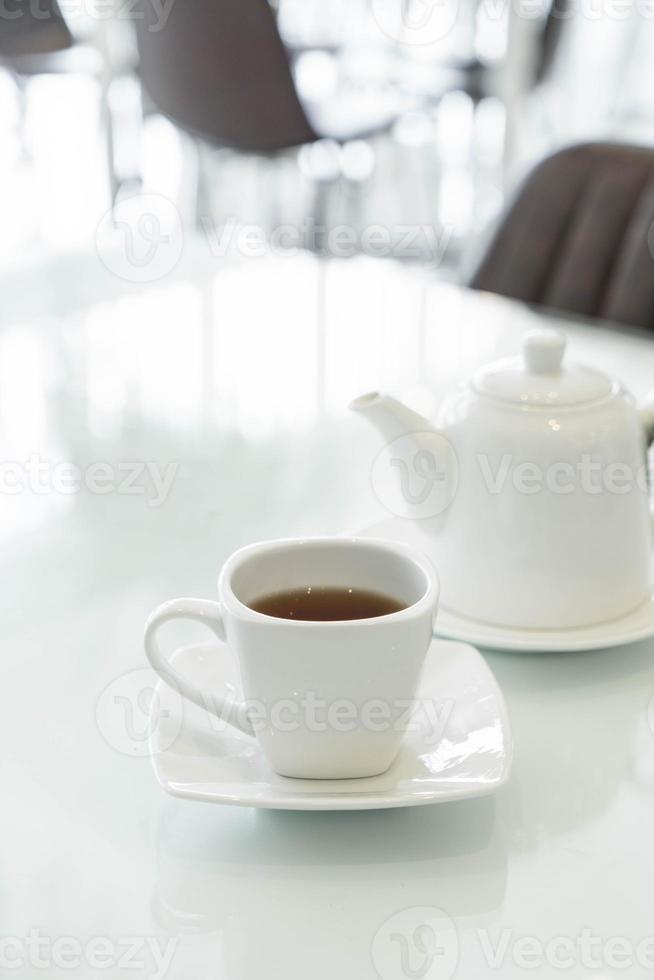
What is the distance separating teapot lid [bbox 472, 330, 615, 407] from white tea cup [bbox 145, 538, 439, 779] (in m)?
0.13

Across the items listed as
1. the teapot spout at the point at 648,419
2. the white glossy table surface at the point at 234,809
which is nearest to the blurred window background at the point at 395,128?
the white glossy table surface at the point at 234,809

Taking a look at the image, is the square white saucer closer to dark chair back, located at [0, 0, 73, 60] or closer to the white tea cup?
the white tea cup

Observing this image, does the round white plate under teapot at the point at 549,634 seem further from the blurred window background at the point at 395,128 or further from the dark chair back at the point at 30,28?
the blurred window background at the point at 395,128

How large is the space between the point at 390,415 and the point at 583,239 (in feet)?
2.39

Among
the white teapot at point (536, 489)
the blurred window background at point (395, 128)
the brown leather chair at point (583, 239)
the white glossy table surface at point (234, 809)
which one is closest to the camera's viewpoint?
the white glossy table surface at point (234, 809)

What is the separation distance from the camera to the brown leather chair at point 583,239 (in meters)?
1.26

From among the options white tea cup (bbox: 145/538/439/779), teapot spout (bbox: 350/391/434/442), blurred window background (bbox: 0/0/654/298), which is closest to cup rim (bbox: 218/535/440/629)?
white tea cup (bbox: 145/538/439/779)

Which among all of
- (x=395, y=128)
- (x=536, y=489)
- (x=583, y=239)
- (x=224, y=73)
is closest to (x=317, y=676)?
(x=536, y=489)

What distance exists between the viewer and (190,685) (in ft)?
1.72

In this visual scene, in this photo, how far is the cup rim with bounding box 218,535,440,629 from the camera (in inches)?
18.8

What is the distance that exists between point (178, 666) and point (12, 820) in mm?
111

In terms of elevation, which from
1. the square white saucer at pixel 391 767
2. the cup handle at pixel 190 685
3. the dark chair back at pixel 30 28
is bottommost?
the square white saucer at pixel 391 767

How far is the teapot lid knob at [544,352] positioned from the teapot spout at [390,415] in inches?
2.4

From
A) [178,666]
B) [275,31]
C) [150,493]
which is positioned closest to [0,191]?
[275,31]
